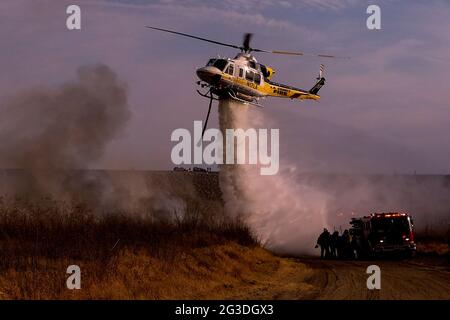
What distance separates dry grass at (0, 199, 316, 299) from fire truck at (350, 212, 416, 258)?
24.6ft

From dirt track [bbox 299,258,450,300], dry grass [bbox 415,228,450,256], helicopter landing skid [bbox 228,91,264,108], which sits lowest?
dry grass [bbox 415,228,450,256]

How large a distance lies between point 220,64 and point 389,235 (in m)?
12.8

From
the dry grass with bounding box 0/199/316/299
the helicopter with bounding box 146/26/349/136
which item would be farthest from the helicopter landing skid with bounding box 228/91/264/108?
the dry grass with bounding box 0/199/316/299

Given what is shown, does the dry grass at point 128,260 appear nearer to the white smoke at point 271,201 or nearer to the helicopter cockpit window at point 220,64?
the helicopter cockpit window at point 220,64

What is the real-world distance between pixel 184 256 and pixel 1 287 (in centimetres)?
715

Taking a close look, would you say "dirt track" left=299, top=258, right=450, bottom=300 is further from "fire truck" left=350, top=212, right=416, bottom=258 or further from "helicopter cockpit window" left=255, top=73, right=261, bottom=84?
"helicopter cockpit window" left=255, top=73, right=261, bottom=84

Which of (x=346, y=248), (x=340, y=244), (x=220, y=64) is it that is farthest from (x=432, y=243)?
(x=220, y=64)

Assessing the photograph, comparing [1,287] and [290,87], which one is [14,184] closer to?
[290,87]

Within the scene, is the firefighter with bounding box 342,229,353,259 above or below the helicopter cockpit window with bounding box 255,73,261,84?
below

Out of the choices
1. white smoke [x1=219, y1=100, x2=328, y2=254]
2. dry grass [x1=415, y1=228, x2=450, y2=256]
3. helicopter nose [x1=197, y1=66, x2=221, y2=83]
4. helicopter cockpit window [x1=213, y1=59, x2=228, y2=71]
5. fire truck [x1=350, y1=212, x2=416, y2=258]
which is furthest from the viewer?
white smoke [x1=219, y1=100, x2=328, y2=254]

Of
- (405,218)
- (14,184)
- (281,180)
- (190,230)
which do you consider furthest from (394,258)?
(14,184)

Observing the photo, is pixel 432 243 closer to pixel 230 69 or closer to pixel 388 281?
pixel 230 69

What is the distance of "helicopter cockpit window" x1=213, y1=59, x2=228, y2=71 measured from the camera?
34.0 meters

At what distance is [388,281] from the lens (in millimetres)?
19719
